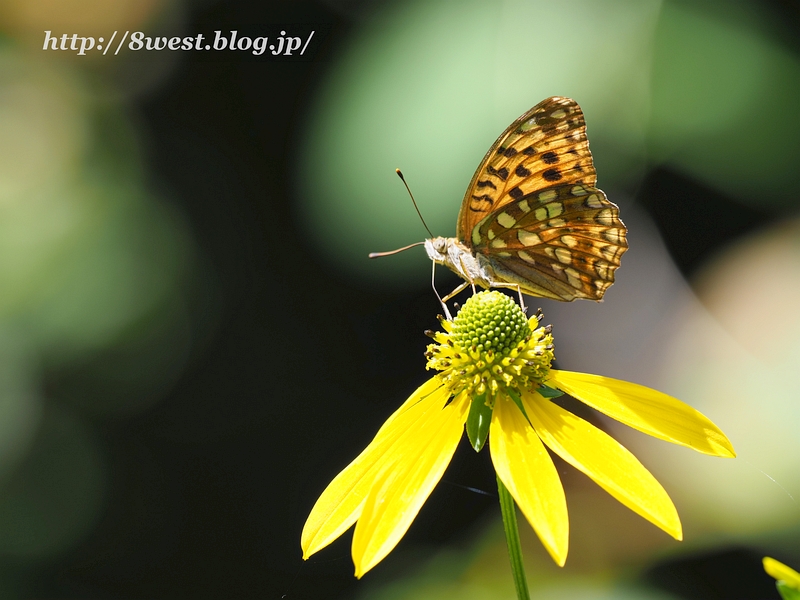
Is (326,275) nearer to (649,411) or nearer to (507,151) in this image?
(507,151)

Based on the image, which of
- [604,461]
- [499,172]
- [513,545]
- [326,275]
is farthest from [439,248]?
[326,275]

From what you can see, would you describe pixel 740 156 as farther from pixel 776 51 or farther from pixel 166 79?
pixel 166 79

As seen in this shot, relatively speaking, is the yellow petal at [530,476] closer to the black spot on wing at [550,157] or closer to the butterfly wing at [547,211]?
the butterfly wing at [547,211]

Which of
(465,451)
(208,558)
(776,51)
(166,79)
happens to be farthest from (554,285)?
(166,79)

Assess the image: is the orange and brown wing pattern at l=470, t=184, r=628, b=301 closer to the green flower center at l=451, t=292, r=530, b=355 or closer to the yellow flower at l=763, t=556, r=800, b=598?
the green flower center at l=451, t=292, r=530, b=355

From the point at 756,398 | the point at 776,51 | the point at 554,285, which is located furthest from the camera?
the point at 776,51

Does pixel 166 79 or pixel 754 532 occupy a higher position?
pixel 166 79

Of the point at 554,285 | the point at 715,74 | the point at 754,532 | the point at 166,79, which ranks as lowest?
the point at 754,532
